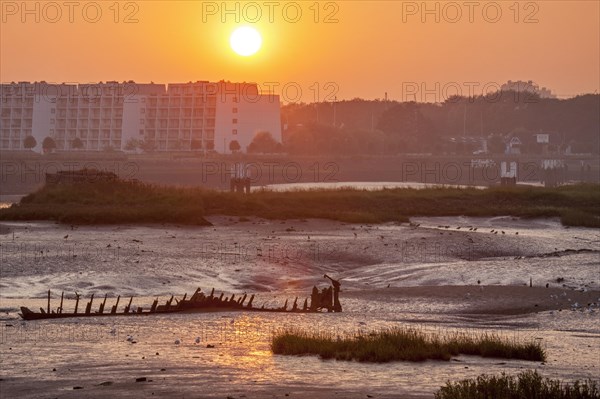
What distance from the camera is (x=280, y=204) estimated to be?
194 ft

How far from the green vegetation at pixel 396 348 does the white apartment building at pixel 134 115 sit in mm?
140754

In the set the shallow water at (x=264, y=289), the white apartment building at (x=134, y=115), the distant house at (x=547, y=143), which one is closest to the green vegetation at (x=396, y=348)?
the shallow water at (x=264, y=289)

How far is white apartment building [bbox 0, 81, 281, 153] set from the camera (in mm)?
162500

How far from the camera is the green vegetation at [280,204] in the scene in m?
50.0

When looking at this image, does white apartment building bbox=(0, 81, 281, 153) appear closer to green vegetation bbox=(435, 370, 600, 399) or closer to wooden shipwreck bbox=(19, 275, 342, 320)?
wooden shipwreck bbox=(19, 275, 342, 320)

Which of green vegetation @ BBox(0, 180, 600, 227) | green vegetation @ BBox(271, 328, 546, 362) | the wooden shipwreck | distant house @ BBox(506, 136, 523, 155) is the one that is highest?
distant house @ BBox(506, 136, 523, 155)

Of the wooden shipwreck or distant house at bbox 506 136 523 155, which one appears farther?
distant house at bbox 506 136 523 155

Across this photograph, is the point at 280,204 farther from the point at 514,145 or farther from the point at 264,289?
the point at 514,145

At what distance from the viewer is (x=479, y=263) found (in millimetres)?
37875

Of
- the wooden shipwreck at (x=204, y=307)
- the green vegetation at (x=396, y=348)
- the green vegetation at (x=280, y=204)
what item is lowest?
the green vegetation at (x=396, y=348)

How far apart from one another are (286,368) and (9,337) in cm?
567

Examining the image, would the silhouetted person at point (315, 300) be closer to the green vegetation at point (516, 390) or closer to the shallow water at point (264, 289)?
the shallow water at point (264, 289)

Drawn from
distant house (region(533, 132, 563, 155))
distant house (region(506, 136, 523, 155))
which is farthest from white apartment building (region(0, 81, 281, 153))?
distant house (region(533, 132, 563, 155))

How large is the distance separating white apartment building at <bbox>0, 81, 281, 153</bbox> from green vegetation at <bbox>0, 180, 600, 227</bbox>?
310 feet
